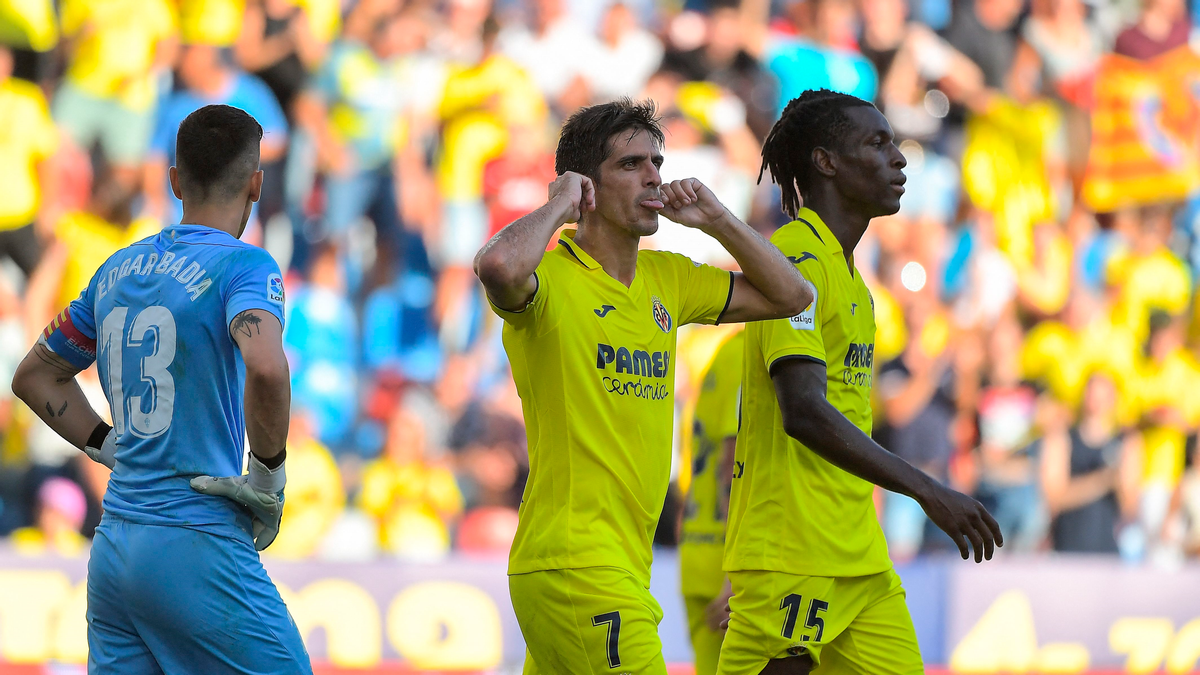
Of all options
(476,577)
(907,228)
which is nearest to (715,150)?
(907,228)

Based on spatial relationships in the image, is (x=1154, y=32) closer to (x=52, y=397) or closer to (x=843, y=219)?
(x=843, y=219)

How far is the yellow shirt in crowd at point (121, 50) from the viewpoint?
8555 millimetres

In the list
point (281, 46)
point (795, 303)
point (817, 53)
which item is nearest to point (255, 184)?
point (795, 303)

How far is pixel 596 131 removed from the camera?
3.70 meters

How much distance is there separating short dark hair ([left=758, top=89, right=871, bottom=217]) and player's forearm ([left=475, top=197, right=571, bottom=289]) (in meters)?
1.33

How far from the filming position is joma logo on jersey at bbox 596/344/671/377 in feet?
11.6

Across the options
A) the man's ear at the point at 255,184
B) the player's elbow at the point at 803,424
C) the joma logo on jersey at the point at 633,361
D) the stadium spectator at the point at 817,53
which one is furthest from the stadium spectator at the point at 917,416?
the man's ear at the point at 255,184

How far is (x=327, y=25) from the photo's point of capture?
907 cm

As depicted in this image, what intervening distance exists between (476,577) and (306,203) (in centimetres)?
299

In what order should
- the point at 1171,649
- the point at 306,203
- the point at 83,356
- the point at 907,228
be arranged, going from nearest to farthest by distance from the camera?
the point at 83,356, the point at 1171,649, the point at 306,203, the point at 907,228

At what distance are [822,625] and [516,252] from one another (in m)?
1.56

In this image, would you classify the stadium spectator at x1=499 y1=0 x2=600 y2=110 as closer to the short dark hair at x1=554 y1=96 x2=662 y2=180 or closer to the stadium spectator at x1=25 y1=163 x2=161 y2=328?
the stadium spectator at x1=25 y1=163 x2=161 y2=328

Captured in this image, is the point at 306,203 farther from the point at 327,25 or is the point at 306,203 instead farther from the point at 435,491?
the point at 435,491

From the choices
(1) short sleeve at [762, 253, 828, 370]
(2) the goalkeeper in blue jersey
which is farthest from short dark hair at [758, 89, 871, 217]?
(2) the goalkeeper in blue jersey
